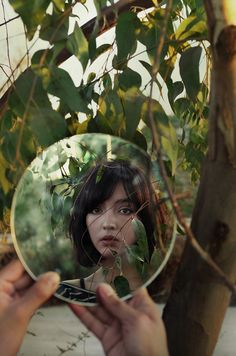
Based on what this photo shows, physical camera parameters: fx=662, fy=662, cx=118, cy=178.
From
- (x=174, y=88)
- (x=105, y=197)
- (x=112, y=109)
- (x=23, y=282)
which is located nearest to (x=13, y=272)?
(x=23, y=282)

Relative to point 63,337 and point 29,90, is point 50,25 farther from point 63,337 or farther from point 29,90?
point 63,337

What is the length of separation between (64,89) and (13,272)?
20cm

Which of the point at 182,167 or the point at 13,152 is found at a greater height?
the point at 13,152

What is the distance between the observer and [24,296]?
631 mm

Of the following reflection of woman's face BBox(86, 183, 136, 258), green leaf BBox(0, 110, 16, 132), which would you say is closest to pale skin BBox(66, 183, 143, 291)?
reflection of woman's face BBox(86, 183, 136, 258)

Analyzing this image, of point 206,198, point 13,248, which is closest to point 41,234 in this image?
point 13,248

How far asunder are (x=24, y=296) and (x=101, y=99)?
285mm

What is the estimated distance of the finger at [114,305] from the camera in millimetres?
624

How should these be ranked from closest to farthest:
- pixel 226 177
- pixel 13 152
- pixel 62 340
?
pixel 226 177 → pixel 13 152 → pixel 62 340

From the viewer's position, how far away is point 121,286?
Result: 2.15 feet

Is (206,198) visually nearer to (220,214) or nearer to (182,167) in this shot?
(220,214)

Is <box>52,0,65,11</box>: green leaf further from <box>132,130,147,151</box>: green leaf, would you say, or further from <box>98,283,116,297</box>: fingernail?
<box>98,283,116,297</box>: fingernail

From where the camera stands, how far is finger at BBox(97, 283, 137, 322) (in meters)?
0.62

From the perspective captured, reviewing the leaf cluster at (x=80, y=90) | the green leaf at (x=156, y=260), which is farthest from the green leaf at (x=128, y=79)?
the green leaf at (x=156, y=260)
